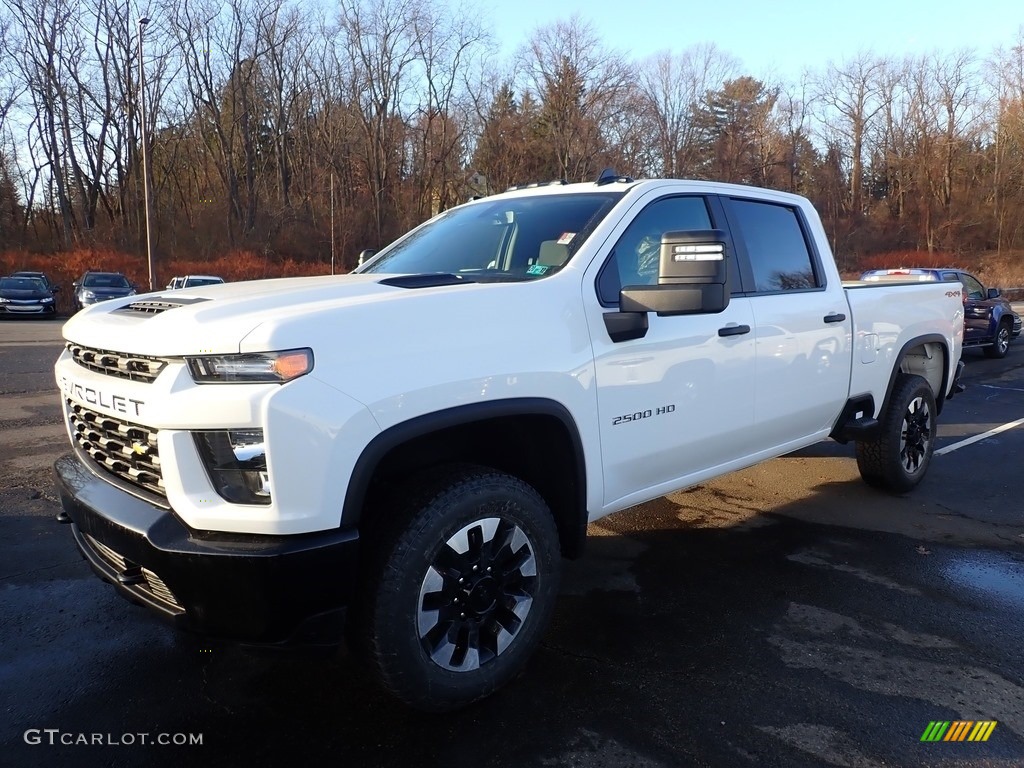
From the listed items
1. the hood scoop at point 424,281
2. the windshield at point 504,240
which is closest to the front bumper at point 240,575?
the hood scoop at point 424,281

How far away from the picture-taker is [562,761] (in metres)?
2.53

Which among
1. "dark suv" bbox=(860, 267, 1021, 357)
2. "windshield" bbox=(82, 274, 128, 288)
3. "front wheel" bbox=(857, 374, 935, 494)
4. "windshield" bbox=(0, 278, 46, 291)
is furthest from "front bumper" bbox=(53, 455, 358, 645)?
"windshield" bbox=(0, 278, 46, 291)

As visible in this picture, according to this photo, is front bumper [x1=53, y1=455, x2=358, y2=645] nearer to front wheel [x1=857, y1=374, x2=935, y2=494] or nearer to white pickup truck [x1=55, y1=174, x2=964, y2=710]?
white pickup truck [x1=55, y1=174, x2=964, y2=710]

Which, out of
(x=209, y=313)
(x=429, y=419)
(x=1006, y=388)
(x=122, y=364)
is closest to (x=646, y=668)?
(x=429, y=419)

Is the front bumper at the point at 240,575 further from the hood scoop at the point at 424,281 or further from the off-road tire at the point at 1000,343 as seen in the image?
the off-road tire at the point at 1000,343

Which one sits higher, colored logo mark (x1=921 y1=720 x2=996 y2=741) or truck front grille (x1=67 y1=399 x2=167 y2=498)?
truck front grille (x1=67 y1=399 x2=167 y2=498)

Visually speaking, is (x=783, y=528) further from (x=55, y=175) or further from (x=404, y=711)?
(x=55, y=175)

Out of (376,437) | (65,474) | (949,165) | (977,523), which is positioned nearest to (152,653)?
(65,474)

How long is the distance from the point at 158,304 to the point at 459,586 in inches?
57.5

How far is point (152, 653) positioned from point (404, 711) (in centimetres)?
118

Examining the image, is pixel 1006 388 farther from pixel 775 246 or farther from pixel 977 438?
pixel 775 246

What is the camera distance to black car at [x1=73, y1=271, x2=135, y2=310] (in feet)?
80.1

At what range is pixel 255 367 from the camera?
2256 mm

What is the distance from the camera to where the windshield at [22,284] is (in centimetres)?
2417
